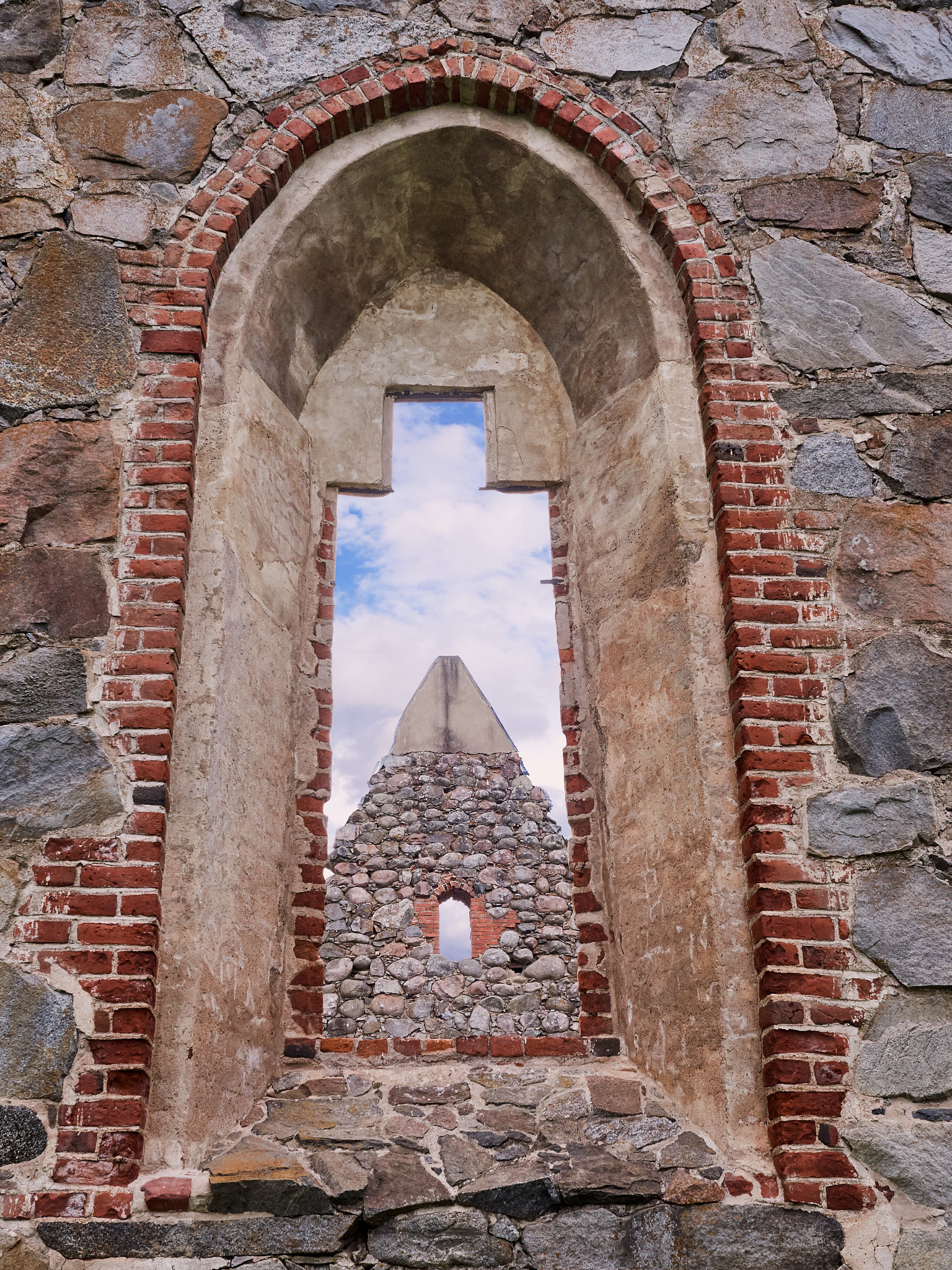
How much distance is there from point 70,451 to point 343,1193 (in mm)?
2413

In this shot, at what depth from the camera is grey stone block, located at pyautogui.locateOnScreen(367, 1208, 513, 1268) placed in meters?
2.97

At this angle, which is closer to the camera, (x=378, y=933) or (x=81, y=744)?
(x=81, y=744)

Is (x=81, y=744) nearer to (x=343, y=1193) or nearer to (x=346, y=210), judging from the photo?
(x=343, y=1193)

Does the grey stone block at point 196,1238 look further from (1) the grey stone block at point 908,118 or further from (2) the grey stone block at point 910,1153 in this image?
(1) the grey stone block at point 908,118

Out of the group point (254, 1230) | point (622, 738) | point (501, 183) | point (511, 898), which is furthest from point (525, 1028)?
point (501, 183)

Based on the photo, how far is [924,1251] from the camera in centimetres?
295

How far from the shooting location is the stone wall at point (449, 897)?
7871mm

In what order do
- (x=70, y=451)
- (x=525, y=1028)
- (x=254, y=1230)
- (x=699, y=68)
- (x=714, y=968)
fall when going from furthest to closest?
(x=525, y=1028) < (x=699, y=68) < (x=70, y=451) < (x=714, y=968) < (x=254, y=1230)

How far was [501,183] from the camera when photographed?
15.2 feet

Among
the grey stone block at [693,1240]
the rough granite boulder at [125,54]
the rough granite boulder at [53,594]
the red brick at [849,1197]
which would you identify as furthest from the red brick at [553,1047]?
the rough granite boulder at [125,54]

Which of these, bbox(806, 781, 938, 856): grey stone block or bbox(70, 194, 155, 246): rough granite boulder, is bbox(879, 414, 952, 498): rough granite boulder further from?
bbox(70, 194, 155, 246): rough granite boulder

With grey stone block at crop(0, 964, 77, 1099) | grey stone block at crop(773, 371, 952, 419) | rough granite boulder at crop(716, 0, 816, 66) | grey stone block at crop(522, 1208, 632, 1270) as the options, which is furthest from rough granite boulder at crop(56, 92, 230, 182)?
grey stone block at crop(522, 1208, 632, 1270)

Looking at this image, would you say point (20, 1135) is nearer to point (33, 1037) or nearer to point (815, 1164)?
point (33, 1037)

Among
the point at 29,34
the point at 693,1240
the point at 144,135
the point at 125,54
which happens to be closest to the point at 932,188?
the point at 144,135
